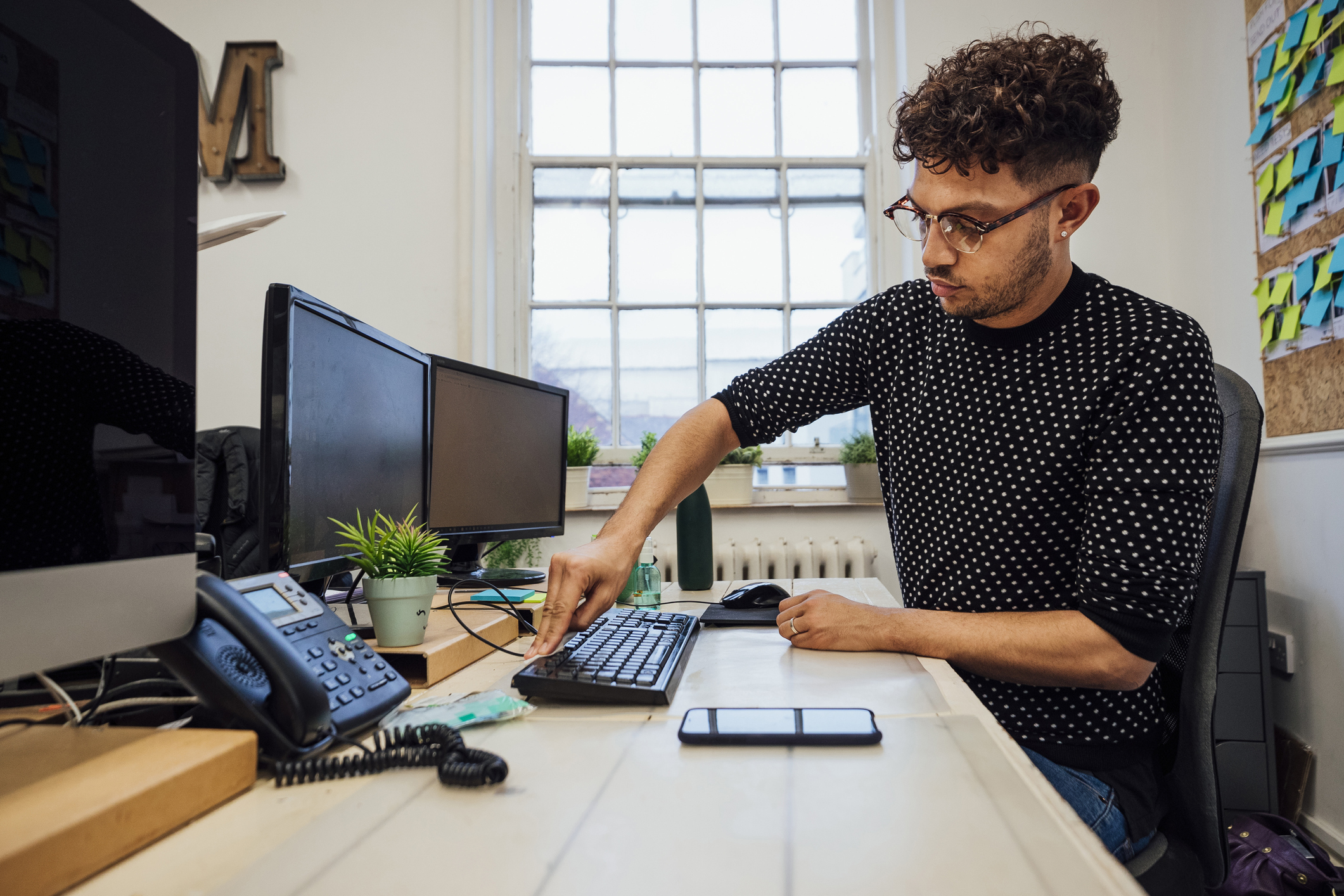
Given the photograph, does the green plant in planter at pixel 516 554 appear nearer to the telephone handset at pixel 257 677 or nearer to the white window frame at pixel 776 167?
the white window frame at pixel 776 167

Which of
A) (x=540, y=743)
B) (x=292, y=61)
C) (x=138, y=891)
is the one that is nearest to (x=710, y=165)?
(x=292, y=61)

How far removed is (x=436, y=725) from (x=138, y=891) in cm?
20

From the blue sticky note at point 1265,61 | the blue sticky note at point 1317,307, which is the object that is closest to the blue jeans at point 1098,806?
the blue sticky note at point 1317,307

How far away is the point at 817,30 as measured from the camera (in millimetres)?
2869

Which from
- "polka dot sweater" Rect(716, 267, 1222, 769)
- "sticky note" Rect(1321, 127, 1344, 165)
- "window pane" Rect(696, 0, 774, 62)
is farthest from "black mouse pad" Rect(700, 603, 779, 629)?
"window pane" Rect(696, 0, 774, 62)

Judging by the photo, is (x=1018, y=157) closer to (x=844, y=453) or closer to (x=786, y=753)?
(x=786, y=753)

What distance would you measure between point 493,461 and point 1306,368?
70.7 inches

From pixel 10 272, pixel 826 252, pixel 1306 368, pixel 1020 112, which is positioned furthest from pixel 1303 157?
pixel 10 272

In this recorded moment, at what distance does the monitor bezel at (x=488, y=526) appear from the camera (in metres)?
1.31

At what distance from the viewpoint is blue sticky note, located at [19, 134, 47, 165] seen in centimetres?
41

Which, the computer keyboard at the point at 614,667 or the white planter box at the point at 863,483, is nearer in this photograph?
the computer keyboard at the point at 614,667

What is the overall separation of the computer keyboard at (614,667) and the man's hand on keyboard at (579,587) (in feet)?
0.07

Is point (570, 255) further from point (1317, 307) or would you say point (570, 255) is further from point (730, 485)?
point (1317, 307)

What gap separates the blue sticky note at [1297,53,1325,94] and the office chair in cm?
125
